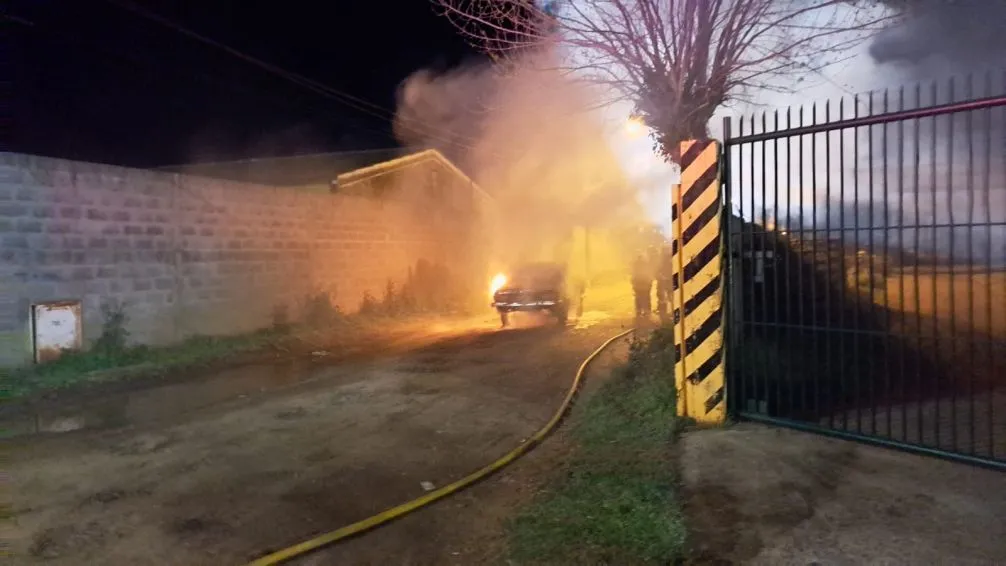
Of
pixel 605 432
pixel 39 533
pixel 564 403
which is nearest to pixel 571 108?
pixel 564 403

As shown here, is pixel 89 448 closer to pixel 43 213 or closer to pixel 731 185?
pixel 43 213

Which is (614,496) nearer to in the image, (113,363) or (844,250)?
(844,250)

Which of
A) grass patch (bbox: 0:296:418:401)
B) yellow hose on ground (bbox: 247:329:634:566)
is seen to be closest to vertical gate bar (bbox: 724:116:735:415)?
yellow hose on ground (bbox: 247:329:634:566)

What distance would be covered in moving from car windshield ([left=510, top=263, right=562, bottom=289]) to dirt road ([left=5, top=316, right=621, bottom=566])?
8275 mm

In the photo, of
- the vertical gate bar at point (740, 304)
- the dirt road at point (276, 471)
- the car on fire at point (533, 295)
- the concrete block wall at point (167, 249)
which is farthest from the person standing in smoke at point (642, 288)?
the vertical gate bar at point (740, 304)

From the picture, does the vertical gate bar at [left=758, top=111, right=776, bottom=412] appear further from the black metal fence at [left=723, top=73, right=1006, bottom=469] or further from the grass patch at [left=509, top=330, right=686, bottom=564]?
the grass patch at [left=509, top=330, right=686, bottom=564]

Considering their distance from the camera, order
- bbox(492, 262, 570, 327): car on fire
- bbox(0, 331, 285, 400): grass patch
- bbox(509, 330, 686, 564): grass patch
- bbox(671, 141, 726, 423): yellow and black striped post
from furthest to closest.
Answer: bbox(492, 262, 570, 327): car on fire
bbox(0, 331, 285, 400): grass patch
bbox(671, 141, 726, 423): yellow and black striped post
bbox(509, 330, 686, 564): grass patch

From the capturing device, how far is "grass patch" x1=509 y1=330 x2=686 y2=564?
380cm

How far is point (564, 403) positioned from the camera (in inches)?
288

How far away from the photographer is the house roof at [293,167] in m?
18.8

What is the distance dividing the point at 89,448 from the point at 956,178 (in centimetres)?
839

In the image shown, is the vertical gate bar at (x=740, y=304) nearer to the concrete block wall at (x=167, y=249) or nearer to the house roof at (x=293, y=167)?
the concrete block wall at (x=167, y=249)

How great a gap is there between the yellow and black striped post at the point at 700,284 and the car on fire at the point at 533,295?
10.7 metres

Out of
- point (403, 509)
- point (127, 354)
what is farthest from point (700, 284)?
point (127, 354)
